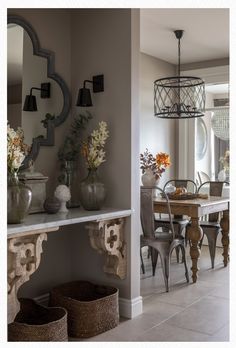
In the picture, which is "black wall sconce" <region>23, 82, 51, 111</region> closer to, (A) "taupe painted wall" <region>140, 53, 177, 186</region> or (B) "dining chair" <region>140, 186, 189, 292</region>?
(B) "dining chair" <region>140, 186, 189, 292</region>

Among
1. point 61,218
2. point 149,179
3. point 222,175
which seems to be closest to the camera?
point 61,218

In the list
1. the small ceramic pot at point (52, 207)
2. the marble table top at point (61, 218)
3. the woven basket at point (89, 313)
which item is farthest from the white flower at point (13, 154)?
the woven basket at point (89, 313)

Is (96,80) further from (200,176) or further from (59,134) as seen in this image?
(200,176)

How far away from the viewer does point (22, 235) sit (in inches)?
85.3

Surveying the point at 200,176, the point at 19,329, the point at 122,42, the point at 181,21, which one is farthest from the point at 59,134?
the point at 200,176

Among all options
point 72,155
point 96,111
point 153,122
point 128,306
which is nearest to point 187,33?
point 153,122

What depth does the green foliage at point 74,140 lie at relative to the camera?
314 centimetres

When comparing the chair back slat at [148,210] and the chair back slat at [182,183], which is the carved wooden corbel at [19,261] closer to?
the chair back slat at [148,210]

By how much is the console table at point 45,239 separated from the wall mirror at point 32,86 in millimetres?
630

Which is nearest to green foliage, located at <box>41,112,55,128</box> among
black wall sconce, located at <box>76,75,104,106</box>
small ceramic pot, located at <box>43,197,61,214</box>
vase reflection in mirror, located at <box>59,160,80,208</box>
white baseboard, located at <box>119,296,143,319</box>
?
black wall sconce, located at <box>76,75,104,106</box>

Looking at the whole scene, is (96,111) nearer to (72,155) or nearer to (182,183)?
(72,155)

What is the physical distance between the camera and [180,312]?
3.10m

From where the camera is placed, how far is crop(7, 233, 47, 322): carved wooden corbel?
2.12m

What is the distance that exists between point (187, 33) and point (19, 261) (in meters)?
3.27
